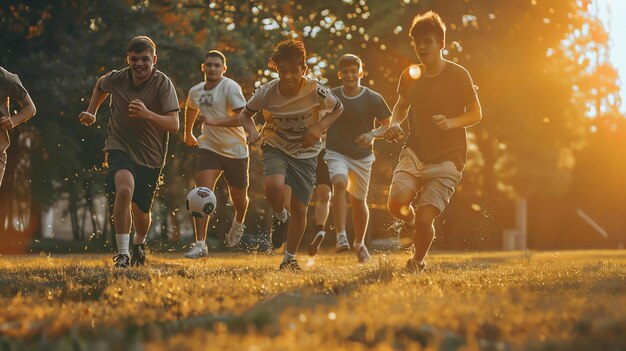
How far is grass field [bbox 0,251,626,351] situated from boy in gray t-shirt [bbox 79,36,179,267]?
2192mm

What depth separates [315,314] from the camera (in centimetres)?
421

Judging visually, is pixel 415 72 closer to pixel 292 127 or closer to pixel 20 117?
pixel 292 127

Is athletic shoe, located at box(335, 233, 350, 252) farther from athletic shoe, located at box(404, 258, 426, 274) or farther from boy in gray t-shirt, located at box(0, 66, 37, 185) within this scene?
boy in gray t-shirt, located at box(0, 66, 37, 185)

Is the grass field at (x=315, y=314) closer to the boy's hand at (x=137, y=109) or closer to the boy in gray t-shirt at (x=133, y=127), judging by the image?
the boy in gray t-shirt at (x=133, y=127)

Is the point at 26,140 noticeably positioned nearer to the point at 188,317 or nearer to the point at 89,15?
the point at 89,15

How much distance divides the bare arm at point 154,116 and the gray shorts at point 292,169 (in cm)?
90

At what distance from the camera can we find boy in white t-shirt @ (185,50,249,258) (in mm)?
10562

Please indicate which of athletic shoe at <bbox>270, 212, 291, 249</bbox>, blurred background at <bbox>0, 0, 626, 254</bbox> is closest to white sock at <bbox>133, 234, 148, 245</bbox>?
athletic shoe at <bbox>270, 212, 291, 249</bbox>

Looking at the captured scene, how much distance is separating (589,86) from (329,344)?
23081 mm

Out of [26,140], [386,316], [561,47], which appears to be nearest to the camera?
[386,316]

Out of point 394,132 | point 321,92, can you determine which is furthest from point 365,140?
point 394,132

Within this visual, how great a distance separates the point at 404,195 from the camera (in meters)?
8.02

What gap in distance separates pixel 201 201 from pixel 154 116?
1637 mm

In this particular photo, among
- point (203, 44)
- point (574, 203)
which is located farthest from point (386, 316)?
point (574, 203)
